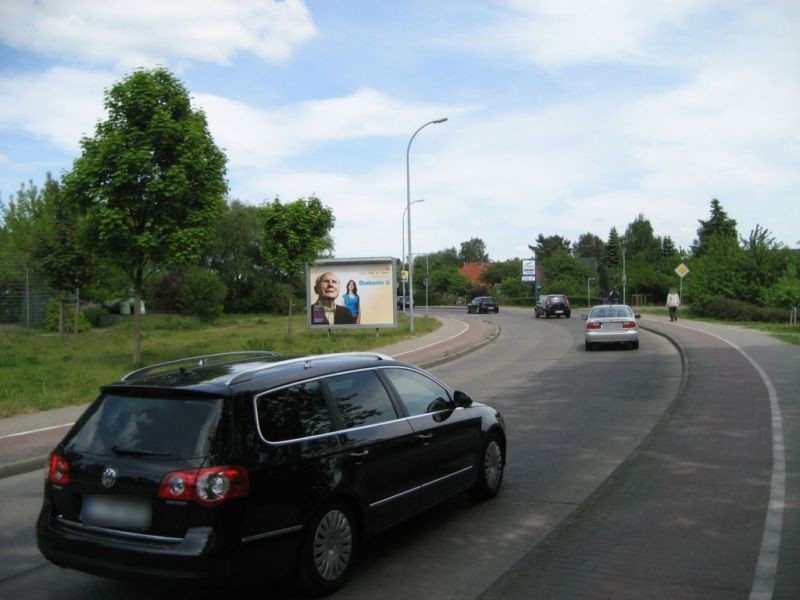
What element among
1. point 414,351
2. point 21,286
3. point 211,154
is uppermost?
point 211,154

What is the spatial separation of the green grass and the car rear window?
882 centimetres

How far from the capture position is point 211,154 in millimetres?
18250

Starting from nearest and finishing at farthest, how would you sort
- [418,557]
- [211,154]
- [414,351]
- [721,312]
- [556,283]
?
[418,557] < [211,154] < [414,351] < [721,312] < [556,283]

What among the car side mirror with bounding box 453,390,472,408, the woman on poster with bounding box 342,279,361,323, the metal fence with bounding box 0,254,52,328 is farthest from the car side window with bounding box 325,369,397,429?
the metal fence with bounding box 0,254,52,328

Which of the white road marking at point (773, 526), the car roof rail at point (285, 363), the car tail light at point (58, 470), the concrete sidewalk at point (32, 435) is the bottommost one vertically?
the concrete sidewalk at point (32, 435)

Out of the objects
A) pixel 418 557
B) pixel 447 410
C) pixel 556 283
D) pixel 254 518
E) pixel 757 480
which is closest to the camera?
pixel 254 518

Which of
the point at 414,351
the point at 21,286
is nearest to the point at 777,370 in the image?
the point at 414,351

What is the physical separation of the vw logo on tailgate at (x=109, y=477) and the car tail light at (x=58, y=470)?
0.35 m

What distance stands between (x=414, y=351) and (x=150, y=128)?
11209 millimetres

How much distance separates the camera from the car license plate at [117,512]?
416cm

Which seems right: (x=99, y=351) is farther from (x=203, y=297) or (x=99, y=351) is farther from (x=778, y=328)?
(x=778, y=328)

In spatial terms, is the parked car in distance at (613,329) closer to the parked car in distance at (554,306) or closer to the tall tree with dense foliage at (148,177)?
the tall tree with dense foliage at (148,177)

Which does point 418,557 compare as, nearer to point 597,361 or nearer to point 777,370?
point 777,370

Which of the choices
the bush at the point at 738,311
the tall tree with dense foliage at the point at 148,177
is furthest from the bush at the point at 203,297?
the bush at the point at 738,311
